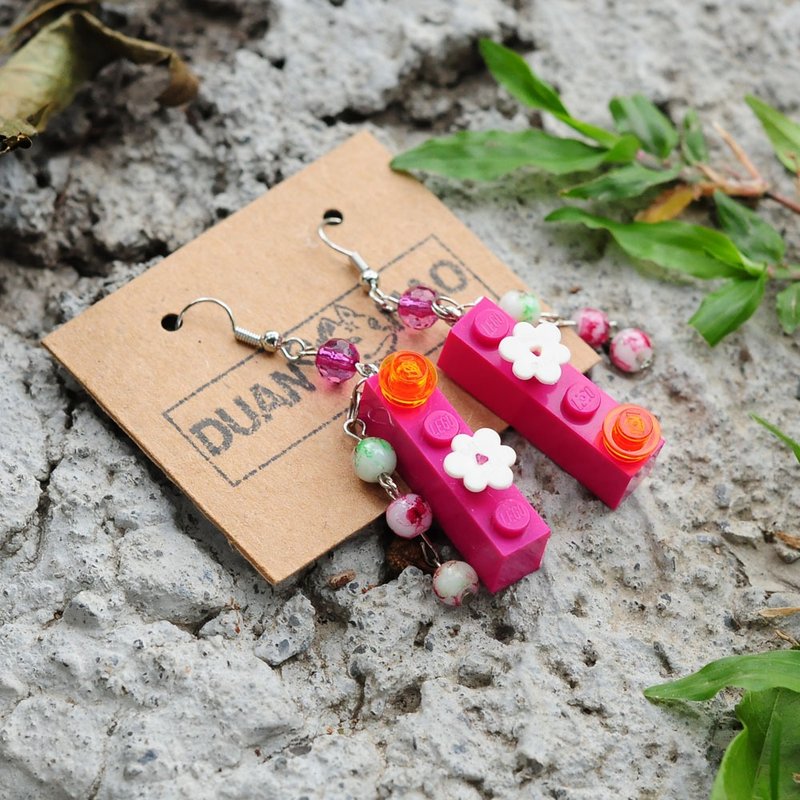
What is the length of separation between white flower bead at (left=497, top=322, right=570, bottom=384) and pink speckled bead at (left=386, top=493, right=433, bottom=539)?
25 cm

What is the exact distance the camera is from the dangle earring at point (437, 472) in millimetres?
1449

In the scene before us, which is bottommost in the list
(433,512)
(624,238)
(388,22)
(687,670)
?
(687,670)

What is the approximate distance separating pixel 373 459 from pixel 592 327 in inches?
18.2

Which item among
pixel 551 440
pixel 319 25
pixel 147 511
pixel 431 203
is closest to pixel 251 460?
pixel 147 511

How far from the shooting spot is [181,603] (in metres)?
1.45

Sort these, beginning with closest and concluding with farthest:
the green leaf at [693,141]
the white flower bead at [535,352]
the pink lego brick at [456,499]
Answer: the pink lego brick at [456,499]
the white flower bead at [535,352]
the green leaf at [693,141]

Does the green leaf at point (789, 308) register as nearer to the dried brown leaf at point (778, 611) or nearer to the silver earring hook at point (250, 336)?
the dried brown leaf at point (778, 611)

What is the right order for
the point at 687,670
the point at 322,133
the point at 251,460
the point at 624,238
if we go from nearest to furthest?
the point at 687,670
the point at 251,460
the point at 624,238
the point at 322,133

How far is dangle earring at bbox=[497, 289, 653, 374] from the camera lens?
1.67 m

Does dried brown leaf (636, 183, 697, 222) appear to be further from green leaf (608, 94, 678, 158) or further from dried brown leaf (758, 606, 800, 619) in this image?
dried brown leaf (758, 606, 800, 619)

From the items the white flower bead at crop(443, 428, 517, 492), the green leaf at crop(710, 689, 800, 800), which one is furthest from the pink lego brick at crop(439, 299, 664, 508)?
the green leaf at crop(710, 689, 800, 800)

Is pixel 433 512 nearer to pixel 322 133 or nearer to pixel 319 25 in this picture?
pixel 322 133

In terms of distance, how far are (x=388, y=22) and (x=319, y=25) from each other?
133 mm

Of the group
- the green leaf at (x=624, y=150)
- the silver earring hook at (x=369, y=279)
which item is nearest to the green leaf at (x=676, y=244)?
the green leaf at (x=624, y=150)
